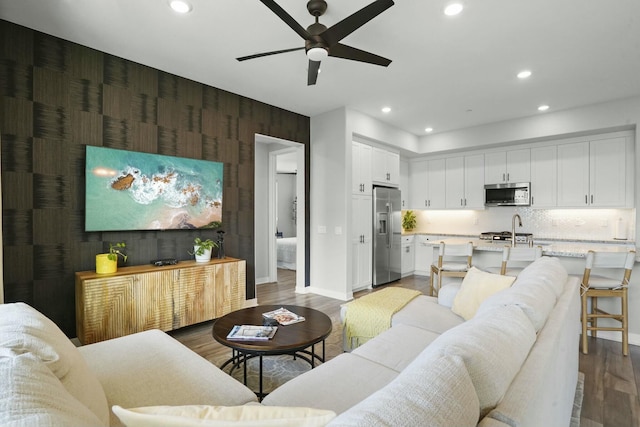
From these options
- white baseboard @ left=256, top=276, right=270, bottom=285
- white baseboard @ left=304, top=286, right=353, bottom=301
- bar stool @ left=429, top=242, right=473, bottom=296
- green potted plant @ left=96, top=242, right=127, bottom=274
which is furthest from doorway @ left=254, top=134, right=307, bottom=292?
green potted plant @ left=96, top=242, right=127, bottom=274

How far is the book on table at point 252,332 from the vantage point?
6.69 feet

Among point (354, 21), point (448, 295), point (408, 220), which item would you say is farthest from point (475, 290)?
point (408, 220)

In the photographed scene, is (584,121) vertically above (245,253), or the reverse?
(584,121)

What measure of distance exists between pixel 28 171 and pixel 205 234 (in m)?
1.73

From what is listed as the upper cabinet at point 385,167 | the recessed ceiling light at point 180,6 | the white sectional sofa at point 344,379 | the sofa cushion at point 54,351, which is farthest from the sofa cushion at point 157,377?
the upper cabinet at point 385,167

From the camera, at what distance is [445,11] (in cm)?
248

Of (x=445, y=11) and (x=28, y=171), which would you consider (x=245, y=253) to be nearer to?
(x=28, y=171)

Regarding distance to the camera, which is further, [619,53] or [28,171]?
[619,53]

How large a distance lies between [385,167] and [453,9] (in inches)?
132

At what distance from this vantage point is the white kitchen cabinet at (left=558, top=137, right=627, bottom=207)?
187 inches

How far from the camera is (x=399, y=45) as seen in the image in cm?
299

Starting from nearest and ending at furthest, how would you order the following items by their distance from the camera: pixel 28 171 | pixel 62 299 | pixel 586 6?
pixel 586 6 → pixel 28 171 → pixel 62 299

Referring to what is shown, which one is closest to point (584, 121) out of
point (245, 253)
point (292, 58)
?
point (292, 58)

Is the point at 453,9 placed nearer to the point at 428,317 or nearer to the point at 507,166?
the point at 428,317
